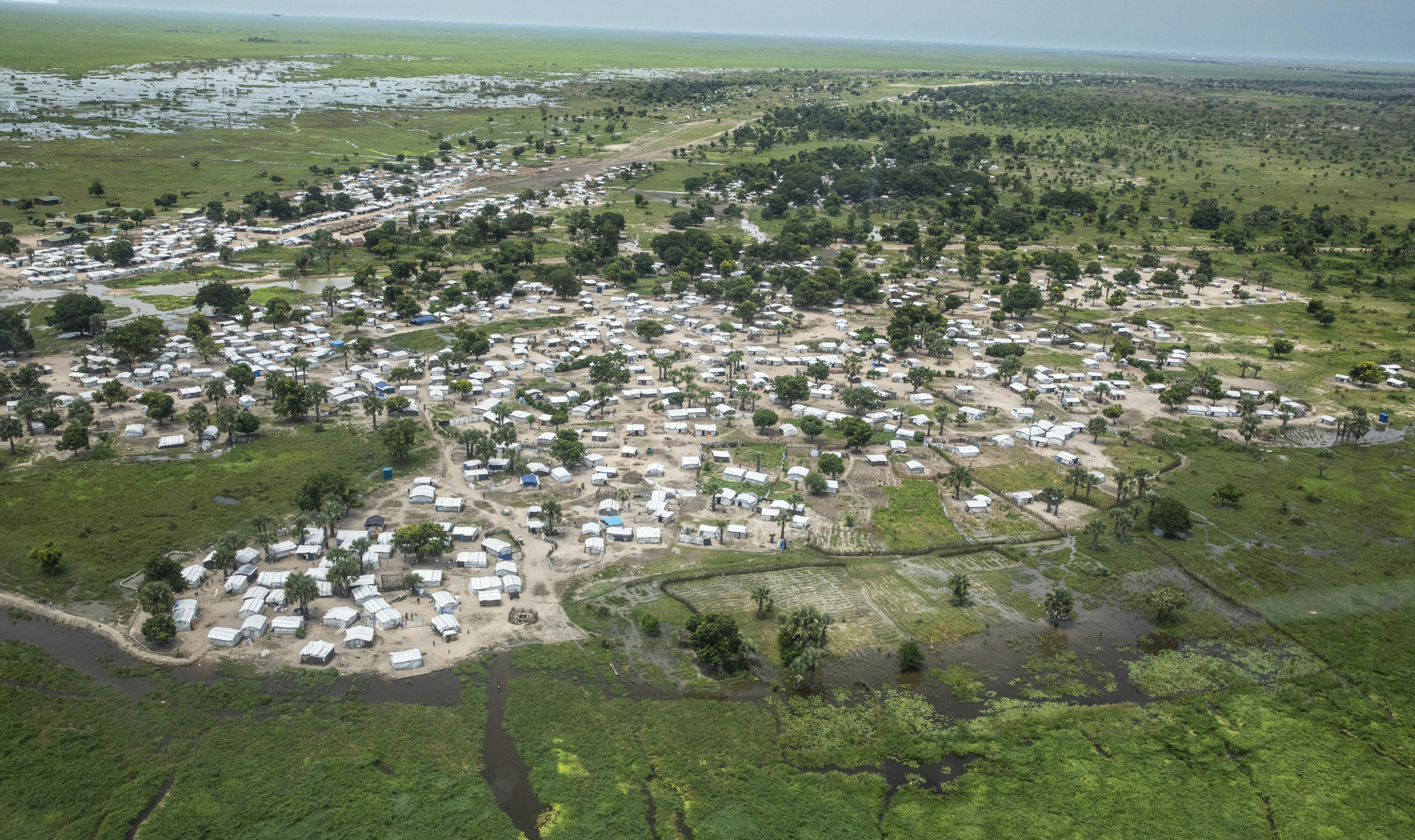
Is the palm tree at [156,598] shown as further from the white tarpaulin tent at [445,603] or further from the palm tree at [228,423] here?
the palm tree at [228,423]

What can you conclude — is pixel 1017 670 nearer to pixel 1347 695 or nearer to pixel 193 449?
pixel 1347 695

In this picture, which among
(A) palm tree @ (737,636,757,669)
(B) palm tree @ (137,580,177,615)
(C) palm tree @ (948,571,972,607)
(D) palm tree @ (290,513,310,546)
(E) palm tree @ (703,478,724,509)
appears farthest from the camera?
(E) palm tree @ (703,478,724,509)

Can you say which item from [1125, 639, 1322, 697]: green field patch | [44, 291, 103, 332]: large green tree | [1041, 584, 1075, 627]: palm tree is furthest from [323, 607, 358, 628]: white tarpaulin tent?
[44, 291, 103, 332]: large green tree

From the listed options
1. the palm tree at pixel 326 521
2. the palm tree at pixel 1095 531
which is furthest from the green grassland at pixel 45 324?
the palm tree at pixel 1095 531

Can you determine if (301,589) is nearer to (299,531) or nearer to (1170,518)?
(299,531)

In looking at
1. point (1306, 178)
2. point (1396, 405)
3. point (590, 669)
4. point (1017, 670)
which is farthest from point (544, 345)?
point (1306, 178)

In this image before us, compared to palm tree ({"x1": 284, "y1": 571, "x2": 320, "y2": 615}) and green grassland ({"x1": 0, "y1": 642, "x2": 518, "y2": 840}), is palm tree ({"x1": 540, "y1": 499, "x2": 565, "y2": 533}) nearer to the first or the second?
palm tree ({"x1": 284, "y1": 571, "x2": 320, "y2": 615})
